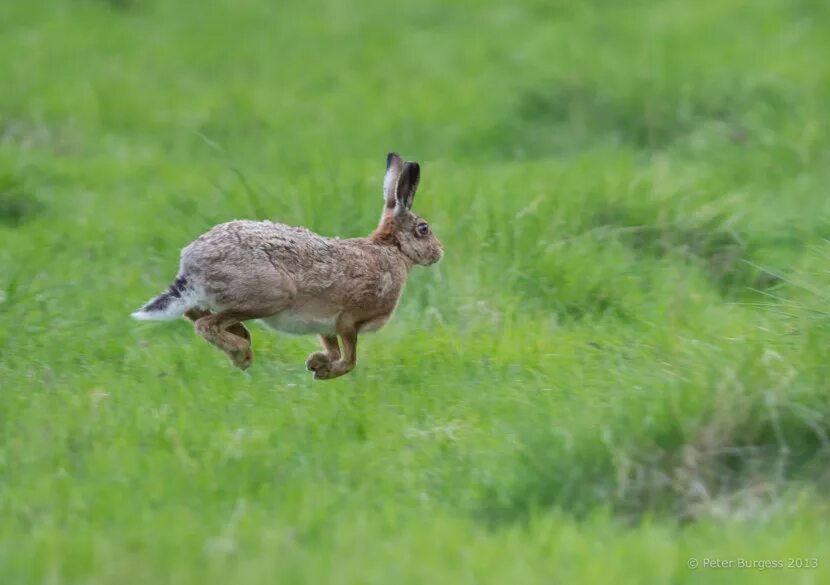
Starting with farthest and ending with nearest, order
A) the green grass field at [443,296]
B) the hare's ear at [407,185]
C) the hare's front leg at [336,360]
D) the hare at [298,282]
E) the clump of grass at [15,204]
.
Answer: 1. the clump of grass at [15,204]
2. the hare's ear at [407,185]
3. the hare's front leg at [336,360]
4. the hare at [298,282]
5. the green grass field at [443,296]

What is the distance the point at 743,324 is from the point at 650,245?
65.1 inches

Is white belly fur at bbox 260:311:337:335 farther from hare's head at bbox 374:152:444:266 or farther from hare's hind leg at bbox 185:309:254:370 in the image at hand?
hare's head at bbox 374:152:444:266

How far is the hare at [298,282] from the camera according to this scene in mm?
6977

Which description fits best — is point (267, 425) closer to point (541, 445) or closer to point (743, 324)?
point (541, 445)

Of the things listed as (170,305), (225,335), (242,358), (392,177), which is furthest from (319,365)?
(392,177)

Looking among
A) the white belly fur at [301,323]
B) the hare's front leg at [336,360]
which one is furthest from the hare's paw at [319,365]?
the white belly fur at [301,323]

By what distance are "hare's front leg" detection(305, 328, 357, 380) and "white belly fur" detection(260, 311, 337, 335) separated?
96 millimetres

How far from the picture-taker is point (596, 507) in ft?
18.0

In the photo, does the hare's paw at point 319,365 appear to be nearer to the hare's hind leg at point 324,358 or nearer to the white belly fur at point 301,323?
the hare's hind leg at point 324,358

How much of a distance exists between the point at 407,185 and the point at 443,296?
0.82 m

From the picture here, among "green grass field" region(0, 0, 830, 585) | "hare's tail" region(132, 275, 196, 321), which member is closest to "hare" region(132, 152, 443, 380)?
"hare's tail" region(132, 275, 196, 321)

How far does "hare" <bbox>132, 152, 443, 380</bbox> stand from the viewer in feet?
22.9

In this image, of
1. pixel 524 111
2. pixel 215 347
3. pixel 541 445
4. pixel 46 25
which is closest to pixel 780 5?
pixel 524 111

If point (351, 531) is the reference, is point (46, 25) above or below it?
above
